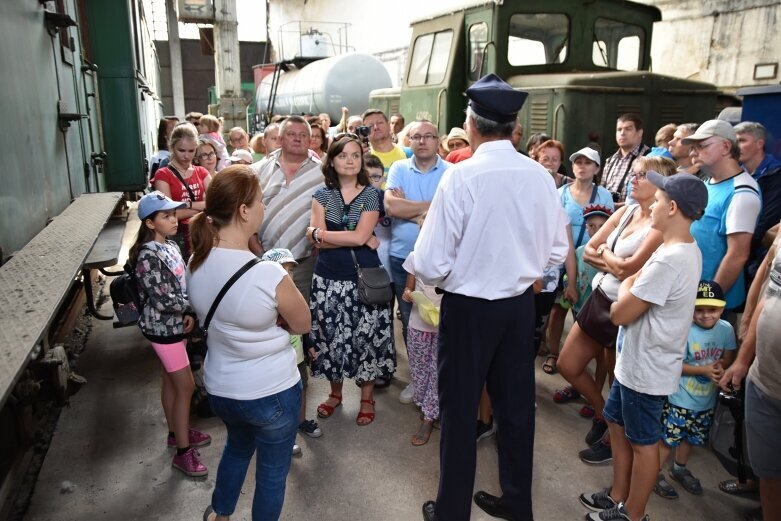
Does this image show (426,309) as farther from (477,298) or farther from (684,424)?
(684,424)

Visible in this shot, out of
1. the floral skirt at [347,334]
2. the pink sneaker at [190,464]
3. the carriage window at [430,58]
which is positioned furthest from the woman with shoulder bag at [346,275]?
the carriage window at [430,58]

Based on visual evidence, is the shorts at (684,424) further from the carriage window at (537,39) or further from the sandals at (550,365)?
the carriage window at (537,39)

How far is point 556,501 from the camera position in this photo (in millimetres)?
2852

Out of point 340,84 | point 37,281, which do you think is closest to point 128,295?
point 37,281

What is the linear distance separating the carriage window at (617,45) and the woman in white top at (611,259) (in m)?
4.15

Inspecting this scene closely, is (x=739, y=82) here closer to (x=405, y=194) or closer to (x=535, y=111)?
(x=535, y=111)

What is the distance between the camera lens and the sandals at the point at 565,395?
3.87 meters

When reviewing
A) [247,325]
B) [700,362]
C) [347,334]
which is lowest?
[347,334]

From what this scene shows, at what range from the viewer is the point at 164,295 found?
113 inches

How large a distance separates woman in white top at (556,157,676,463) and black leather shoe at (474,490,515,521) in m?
0.70

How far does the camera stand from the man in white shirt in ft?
7.59

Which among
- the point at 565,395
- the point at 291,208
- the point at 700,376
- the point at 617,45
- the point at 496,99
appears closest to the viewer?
the point at 496,99

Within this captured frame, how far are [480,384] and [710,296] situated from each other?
4.19ft

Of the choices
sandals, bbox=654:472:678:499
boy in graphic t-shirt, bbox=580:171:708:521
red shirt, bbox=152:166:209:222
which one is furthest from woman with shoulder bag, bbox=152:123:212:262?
sandals, bbox=654:472:678:499
